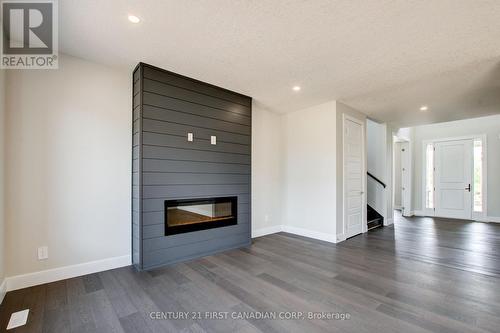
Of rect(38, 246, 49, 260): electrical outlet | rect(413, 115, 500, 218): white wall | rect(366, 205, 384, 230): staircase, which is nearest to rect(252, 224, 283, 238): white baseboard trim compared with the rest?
rect(366, 205, 384, 230): staircase

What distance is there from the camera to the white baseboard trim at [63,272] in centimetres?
237

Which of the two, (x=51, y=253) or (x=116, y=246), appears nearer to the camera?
(x=51, y=253)

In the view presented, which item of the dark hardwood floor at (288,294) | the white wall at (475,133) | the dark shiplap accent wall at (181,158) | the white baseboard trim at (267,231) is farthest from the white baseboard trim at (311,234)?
the white wall at (475,133)

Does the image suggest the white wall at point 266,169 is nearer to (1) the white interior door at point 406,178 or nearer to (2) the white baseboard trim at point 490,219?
(1) the white interior door at point 406,178

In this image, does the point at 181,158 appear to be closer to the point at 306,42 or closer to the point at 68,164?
the point at 68,164

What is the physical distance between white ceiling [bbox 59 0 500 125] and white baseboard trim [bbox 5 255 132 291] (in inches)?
97.6

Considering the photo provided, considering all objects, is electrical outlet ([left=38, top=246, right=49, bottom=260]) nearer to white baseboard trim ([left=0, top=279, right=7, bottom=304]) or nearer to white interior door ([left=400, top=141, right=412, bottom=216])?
white baseboard trim ([left=0, top=279, right=7, bottom=304])

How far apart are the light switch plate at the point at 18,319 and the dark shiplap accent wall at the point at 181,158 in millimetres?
A: 1052

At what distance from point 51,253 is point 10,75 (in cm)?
195

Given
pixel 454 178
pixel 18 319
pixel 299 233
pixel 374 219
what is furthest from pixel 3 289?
pixel 454 178

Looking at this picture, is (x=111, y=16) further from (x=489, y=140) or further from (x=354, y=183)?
(x=489, y=140)

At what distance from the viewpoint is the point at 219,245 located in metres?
3.60

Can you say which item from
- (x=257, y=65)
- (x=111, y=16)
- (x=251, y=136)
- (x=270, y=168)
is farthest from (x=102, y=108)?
(x=270, y=168)

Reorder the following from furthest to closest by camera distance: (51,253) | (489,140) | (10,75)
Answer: (489,140)
(51,253)
(10,75)
